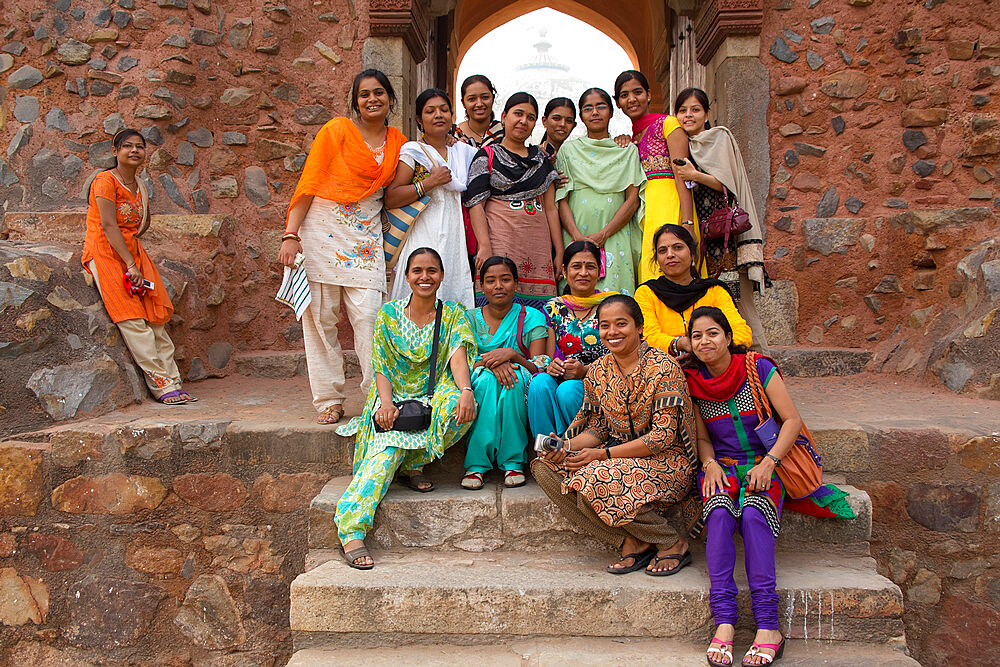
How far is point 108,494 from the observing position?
3.27 metres

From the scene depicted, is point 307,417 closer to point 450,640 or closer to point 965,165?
point 450,640

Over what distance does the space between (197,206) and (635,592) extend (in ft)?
13.8

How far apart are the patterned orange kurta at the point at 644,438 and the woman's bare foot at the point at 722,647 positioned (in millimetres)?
444

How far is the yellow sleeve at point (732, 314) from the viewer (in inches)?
116

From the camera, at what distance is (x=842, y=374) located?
466 centimetres

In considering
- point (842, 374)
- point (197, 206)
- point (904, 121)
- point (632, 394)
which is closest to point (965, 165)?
point (904, 121)

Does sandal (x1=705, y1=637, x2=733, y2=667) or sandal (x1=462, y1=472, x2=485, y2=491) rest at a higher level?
sandal (x1=462, y1=472, x2=485, y2=491)

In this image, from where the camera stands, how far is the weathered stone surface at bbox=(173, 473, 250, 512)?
330 cm

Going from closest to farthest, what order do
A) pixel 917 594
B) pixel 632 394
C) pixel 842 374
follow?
pixel 632 394 < pixel 917 594 < pixel 842 374

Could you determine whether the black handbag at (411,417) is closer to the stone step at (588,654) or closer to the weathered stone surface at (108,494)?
the stone step at (588,654)

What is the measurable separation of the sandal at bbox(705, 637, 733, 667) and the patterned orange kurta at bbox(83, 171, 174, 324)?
3357mm

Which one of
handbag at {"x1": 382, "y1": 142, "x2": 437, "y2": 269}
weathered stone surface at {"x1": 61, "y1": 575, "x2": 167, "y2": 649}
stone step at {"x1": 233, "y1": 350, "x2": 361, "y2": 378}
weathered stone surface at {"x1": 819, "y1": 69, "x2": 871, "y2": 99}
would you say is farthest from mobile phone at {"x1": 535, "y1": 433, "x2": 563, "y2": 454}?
weathered stone surface at {"x1": 819, "y1": 69, "x2": 871, "y2": 99}

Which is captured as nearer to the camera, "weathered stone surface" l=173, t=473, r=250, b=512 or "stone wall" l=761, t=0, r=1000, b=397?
"weathered stone surface" l=173, t=473, r=250, b=512

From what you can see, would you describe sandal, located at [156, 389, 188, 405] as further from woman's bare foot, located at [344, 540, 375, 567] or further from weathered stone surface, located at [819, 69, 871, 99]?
weathered stone surface, located at [819, 69, 871, 99]
